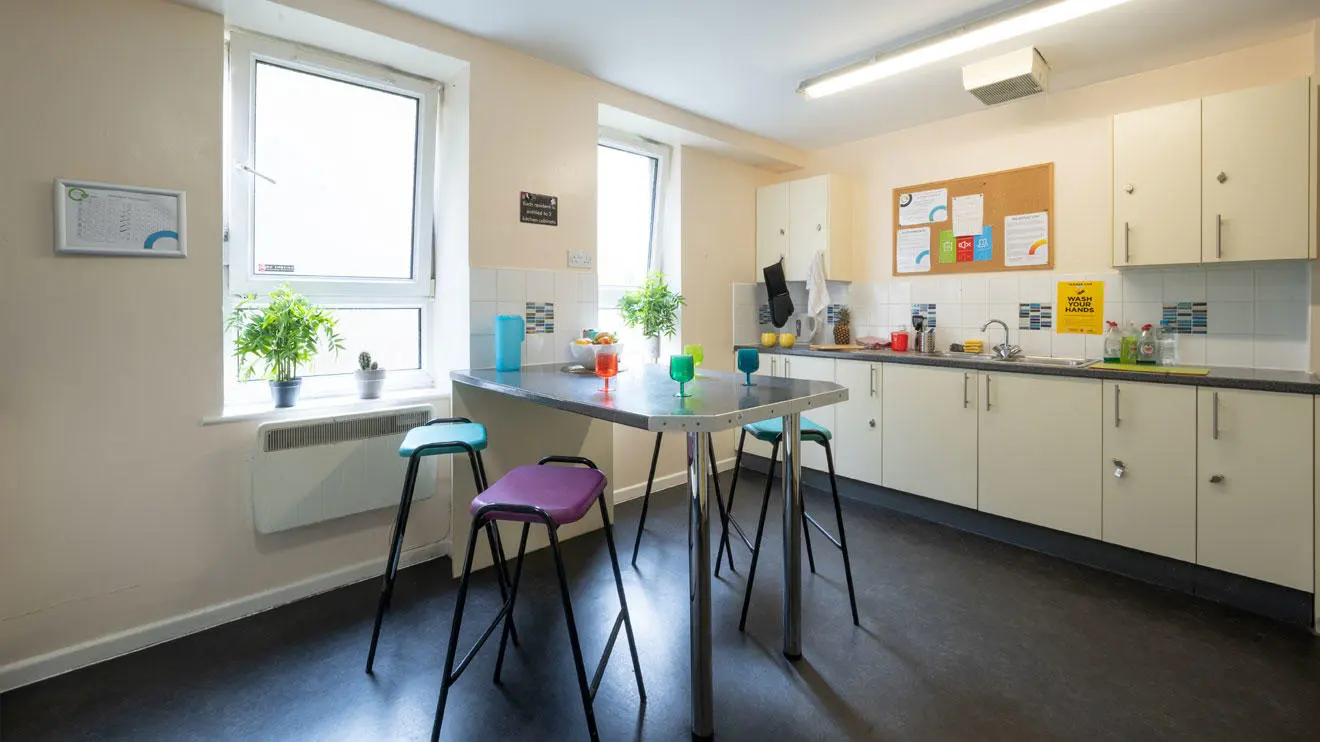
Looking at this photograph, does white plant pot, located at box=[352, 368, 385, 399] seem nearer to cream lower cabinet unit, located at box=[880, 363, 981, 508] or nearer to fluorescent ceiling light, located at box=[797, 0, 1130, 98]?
fluorescent ceiling light, located at box=[797, 0, 1130, 98]

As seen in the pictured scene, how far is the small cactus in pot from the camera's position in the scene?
2.89 m

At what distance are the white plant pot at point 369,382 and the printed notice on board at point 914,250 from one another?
3535mm

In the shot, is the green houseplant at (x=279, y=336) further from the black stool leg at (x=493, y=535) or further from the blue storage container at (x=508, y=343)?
the black stool leg at (x=493, y=535)

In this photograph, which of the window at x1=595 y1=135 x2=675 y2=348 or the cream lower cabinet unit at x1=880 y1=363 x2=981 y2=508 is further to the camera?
the window at x1=595 y1=135 x2=675 y2=348

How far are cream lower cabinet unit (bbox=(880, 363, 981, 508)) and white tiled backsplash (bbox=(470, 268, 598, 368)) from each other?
1970 millimetres

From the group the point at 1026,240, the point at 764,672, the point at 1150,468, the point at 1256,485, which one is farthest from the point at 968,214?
the point at 764,672

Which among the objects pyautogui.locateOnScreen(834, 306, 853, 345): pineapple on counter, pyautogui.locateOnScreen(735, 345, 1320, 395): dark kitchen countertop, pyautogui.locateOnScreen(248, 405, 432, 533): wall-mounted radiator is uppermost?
pyautogui.locateOnScreen(834, 306, 853, 345): pineapple on counter

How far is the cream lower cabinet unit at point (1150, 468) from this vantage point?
2.69m

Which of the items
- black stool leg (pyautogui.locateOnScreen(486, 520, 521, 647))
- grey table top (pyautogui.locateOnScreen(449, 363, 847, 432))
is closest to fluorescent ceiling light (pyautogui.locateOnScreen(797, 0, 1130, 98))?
grey table top (pyautogui.locateOnScreen(449, 363, 847, 432))

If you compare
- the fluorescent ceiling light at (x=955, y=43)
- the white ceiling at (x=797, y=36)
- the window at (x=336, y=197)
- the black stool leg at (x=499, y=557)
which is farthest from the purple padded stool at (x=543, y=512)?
the fluorescent ceiling light at (x=955, y=43)

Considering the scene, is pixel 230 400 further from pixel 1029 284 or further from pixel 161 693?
pixel 1029 284

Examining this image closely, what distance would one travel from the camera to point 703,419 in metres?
1.54

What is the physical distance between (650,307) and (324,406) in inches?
77.8

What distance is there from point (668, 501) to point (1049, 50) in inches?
132
